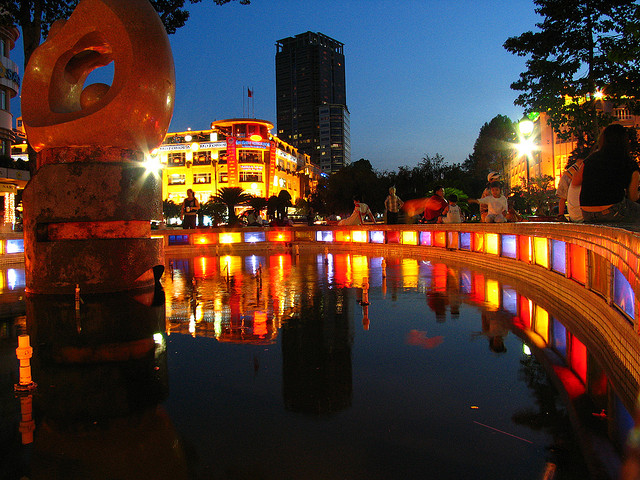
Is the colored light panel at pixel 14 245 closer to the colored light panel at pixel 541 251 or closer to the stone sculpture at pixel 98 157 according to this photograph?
the stone sculpture at pixel 98 157

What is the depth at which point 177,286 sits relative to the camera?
13.0 meters

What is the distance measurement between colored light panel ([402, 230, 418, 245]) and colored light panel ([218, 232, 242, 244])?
1034 centimetres

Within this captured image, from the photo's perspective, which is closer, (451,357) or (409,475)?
(409,475)

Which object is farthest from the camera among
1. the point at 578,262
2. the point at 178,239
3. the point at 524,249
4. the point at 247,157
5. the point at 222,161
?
the point at 222,161

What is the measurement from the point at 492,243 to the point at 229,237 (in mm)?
17726

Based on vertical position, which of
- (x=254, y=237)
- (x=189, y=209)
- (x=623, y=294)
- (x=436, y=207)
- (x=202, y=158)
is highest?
(x=202, y=158)

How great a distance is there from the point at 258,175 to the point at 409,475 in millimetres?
91516

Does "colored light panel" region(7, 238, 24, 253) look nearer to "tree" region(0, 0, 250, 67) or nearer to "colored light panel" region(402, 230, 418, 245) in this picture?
"tree" region(0, 0, 250, 67)

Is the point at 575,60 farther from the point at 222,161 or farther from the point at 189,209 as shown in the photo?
the point at 222,161

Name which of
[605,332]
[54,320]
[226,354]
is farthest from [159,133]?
[605,332]

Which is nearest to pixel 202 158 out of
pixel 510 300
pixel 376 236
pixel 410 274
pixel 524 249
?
pixel 376 236

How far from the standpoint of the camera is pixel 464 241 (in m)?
18.8

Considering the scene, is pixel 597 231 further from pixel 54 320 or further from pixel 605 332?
pixel 54 320

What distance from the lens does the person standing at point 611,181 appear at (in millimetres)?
8016
